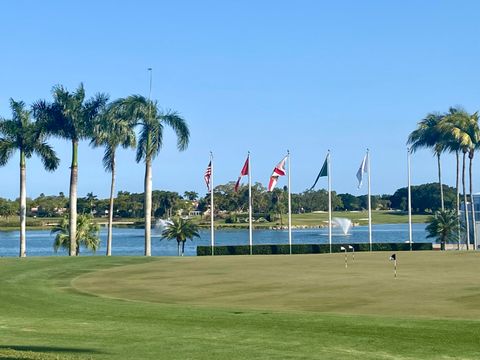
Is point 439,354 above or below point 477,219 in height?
below

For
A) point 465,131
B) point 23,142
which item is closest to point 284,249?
point 23,142

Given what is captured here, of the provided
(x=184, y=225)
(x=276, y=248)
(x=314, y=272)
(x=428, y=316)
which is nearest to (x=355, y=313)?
(x=428, y=316)

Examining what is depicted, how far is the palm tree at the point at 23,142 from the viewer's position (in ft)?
252

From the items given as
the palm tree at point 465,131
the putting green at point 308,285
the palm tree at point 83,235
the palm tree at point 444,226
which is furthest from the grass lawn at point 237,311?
the palm tree at point 465,131

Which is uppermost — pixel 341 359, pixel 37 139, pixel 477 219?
pixel 37 139

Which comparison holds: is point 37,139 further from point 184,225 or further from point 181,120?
point 184,225

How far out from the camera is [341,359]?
19.6 m

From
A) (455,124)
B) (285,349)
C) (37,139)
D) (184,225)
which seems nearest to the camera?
(285,349)

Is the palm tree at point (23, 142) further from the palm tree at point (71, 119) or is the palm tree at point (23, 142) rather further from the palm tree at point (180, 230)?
the palm tree at point (180, 230)

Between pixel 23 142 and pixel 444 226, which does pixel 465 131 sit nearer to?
pixel 444 226

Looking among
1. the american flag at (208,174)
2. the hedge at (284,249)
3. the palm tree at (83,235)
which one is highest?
the american flag at (208,174)

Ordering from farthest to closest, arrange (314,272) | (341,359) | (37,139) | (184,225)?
(184,225) < (37,139) < (314,272) < (341,359)

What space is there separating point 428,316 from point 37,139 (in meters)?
55.7

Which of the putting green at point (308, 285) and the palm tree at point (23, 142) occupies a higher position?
the palm tree at point (23, 142)
